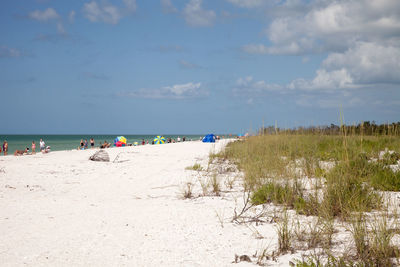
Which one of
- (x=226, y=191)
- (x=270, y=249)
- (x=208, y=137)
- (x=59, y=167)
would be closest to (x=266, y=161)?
(x=226, y=191)

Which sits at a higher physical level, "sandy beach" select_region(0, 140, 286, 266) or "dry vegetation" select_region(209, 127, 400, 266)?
"dry vegetation" select_region(209, 127, 400, 266)

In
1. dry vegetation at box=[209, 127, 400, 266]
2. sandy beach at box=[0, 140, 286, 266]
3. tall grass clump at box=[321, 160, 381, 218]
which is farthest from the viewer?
tall grass clump at box=[321, 160, 381, 218]

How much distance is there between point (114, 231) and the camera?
3.62 metres

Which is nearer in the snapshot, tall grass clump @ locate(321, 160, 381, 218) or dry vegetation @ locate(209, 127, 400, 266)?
dry vegetation @ locate(209, 127, 400, 266)

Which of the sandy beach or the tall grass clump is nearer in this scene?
the sandy beach

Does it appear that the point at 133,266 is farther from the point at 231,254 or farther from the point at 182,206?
the point at 182,206

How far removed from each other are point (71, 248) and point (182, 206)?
193cm

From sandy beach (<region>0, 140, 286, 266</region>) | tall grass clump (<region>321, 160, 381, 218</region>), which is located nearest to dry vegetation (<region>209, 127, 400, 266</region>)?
tall grass clump (<region>321, 160, 381, 218</region>)

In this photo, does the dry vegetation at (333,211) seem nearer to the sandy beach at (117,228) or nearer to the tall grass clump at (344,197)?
the tall grass clump at (344,197)

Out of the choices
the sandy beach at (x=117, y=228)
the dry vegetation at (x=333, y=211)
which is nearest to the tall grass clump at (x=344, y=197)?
the dry vegetation at (x=333, y=211)

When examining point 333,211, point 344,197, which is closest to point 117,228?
point 333,211

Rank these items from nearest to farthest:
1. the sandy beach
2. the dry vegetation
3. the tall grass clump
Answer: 1. the dry vegetation
2. the sandy beach
3. the tall grass clump

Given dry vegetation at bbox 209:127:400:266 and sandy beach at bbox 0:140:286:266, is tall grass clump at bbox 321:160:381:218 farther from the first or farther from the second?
sandy beach at bbox 0:140:286:266

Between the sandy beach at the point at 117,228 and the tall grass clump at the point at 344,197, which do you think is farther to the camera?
the tall grass clump at the point at 344,197
